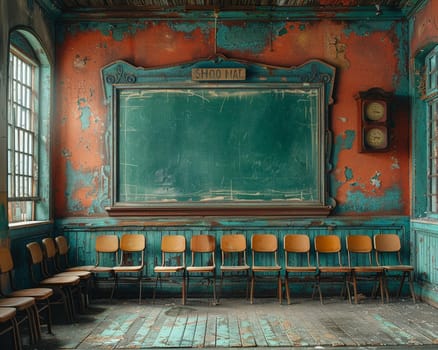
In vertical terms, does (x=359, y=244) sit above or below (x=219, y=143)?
below

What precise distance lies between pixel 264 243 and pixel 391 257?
1.89 meters

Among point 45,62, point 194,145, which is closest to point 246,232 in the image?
point 194,145

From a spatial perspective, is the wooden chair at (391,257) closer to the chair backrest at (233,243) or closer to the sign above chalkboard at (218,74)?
the chair backrest at (233,243)

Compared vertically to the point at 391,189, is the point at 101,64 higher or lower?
higher

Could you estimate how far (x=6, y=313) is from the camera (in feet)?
13.8

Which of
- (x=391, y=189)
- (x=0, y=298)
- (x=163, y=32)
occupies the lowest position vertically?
(x=0, y=298)

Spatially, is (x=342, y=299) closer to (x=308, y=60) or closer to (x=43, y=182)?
(x=308, y=60)

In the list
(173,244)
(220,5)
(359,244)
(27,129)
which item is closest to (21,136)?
(27,129)

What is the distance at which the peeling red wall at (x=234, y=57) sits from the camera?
7.14 meters

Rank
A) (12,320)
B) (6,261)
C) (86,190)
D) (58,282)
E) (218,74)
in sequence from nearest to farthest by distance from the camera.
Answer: (12,320)
(6,261)
(58,282)
(218,74)
(86,190)

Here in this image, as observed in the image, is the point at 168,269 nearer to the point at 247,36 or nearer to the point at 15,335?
the point at 15,335

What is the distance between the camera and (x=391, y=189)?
23.4 feet

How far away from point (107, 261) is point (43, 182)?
1.46 metres

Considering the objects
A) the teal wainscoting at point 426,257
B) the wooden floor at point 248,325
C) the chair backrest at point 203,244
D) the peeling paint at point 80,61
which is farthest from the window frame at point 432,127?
the peeling paint at point 80,61
